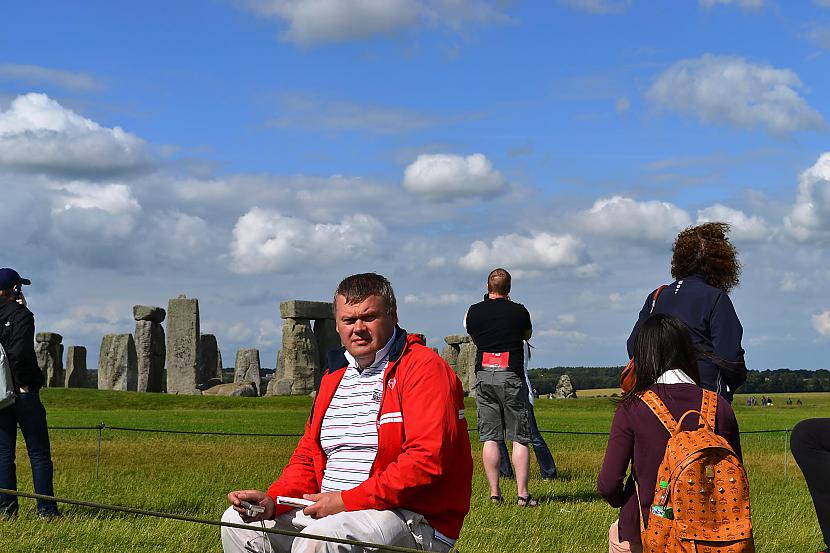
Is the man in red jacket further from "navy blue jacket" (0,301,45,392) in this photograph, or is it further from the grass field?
"navy blue jacket" (0,301,45,392)

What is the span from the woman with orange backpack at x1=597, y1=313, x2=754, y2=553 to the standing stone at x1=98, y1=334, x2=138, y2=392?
31.6 metres

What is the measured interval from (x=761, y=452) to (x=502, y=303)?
7.73 m

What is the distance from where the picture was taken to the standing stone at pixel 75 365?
3706 centimetres

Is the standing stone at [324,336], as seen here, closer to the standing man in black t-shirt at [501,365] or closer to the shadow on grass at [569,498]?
the shadow on grass at [569,498]

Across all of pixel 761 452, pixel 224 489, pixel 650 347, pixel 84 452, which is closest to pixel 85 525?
pixel 224 489

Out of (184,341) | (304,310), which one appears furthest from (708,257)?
(184,341)

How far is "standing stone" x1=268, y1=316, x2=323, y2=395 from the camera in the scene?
108 ft

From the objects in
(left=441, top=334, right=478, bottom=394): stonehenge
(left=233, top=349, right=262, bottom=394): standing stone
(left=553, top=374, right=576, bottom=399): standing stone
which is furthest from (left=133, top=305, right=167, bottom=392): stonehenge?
(left=553, top=374, right=576, bottom=399): standing stone

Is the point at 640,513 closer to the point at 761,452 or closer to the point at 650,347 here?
the point at 650,347

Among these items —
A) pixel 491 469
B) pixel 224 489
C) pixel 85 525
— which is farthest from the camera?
pixel 224 489

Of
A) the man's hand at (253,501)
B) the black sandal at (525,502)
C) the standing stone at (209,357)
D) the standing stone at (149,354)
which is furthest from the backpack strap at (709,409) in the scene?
the standing stone at (209,357)

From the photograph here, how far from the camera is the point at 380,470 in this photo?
457cm

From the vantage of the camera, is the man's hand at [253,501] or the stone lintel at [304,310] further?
the stone lintel at [304,310]

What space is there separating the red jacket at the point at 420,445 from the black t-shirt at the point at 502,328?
4.50 metres
